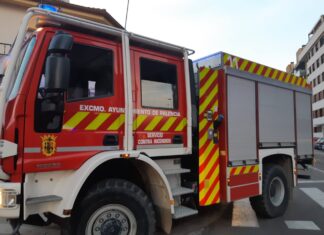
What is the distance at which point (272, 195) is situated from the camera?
274 inches

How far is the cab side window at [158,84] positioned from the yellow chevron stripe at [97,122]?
0.61m

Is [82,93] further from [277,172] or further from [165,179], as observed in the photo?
[277,172]

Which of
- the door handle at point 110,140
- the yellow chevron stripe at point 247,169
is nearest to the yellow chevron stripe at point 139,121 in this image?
the door handle at point 110,140

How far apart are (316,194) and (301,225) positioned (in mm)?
3381

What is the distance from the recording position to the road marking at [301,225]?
20.5 ft

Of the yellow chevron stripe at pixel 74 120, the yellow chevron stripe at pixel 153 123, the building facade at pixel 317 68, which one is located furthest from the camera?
the building facade at pixel 317 68

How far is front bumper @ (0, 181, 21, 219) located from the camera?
3.53m

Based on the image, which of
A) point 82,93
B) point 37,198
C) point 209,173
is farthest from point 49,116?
point 209,173

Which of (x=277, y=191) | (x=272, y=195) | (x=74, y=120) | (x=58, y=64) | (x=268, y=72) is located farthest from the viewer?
(x=277, y=191)

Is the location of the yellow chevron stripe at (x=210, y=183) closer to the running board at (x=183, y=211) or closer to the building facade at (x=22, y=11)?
the running board at (x=183, y=211)

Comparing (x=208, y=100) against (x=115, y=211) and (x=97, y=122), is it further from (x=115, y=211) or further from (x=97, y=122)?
(x=115, y=211)

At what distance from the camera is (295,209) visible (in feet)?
25.3

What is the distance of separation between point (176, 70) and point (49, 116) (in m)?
2.03

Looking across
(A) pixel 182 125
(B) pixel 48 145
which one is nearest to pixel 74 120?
(B) pixel 48 145
